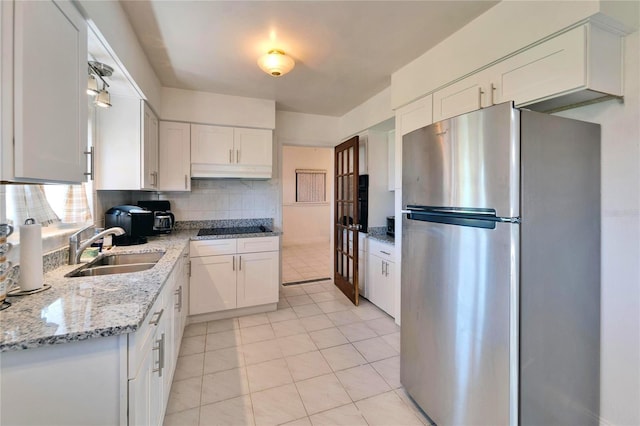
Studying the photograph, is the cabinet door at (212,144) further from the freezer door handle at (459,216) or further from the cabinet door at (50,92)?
the freezer door handle at (459,216)

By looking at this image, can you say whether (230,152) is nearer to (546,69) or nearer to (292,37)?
(292,37)

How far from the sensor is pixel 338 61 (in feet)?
7.86

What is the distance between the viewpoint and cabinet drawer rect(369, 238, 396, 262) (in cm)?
291

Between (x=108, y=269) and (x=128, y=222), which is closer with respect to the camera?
(x=108, y=269)

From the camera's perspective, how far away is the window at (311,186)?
285 inches

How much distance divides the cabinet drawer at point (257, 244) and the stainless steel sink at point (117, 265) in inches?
35.8

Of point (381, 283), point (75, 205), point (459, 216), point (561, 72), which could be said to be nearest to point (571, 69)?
point (561, 72)

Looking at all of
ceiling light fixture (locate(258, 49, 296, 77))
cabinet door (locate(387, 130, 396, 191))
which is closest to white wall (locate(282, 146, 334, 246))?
cabinet door (locate(387, 130, 396, 191))

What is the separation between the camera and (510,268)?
1.19 meters

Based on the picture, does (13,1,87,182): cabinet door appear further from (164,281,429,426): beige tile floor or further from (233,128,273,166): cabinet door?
(233,128,273,166): cabinet door

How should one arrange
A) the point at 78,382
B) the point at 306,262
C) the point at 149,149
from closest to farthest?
the point at 78,382
the point at 149,149
the point at 306,262

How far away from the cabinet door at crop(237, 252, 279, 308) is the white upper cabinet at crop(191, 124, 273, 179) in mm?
→ 991

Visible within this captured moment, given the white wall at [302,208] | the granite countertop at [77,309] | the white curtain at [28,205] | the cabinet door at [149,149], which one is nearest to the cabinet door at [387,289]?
the granite countertop at [77,309]

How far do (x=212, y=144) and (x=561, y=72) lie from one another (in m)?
3.00
